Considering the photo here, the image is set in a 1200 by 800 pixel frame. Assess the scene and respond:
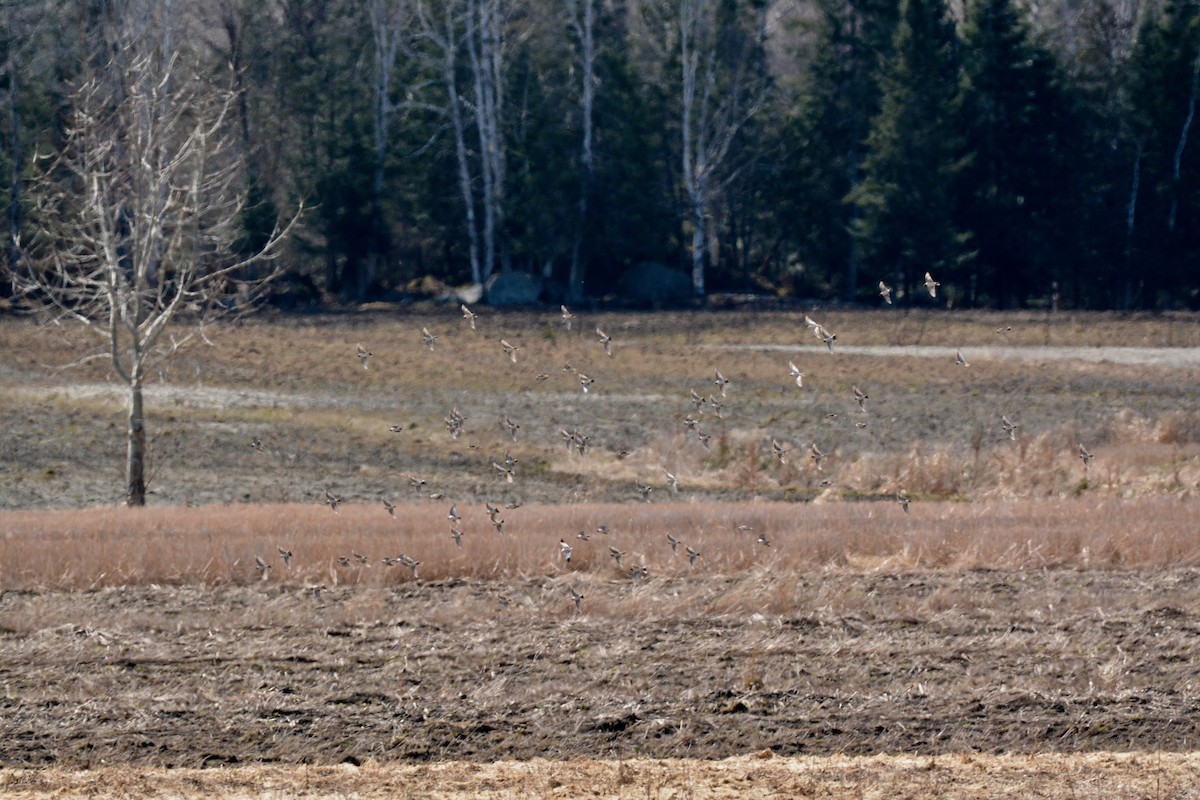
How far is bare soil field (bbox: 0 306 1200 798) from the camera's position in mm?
9859

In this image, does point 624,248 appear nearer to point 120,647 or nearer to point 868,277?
point 868,277

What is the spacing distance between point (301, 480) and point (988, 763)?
60.7 ft

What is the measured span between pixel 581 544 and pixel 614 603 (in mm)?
2657

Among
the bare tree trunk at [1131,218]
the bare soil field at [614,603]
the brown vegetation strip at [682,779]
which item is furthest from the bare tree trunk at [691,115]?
the brown vegetation strip at [682,779]

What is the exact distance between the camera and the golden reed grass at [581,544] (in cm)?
1597

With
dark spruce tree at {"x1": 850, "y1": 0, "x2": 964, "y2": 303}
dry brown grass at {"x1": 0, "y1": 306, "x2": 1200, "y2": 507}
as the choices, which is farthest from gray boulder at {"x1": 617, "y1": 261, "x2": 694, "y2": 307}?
dry brown grass at {"x1": 0, "y1": 306, "x2": 1200, "y2": 507}

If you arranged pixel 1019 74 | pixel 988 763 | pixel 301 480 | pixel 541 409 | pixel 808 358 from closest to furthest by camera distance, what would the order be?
pixel 988 763 < pixel 301 480 < pixel 541 409 < pixel 808 358 < pixel 1019 74

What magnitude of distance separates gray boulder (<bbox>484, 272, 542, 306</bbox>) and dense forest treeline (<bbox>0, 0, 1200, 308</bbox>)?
36.1 inches

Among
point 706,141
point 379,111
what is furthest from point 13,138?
point 706,141

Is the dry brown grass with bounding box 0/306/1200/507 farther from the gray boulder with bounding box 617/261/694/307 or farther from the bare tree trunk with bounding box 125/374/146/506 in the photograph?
the gray boulder with bounding box 617/261/694/307

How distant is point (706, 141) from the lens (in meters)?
60.5

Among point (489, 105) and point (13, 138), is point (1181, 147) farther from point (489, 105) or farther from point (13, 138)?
point (13, 138)

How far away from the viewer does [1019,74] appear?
2200 inches

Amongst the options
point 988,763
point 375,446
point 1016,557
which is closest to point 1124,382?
point 375,446
